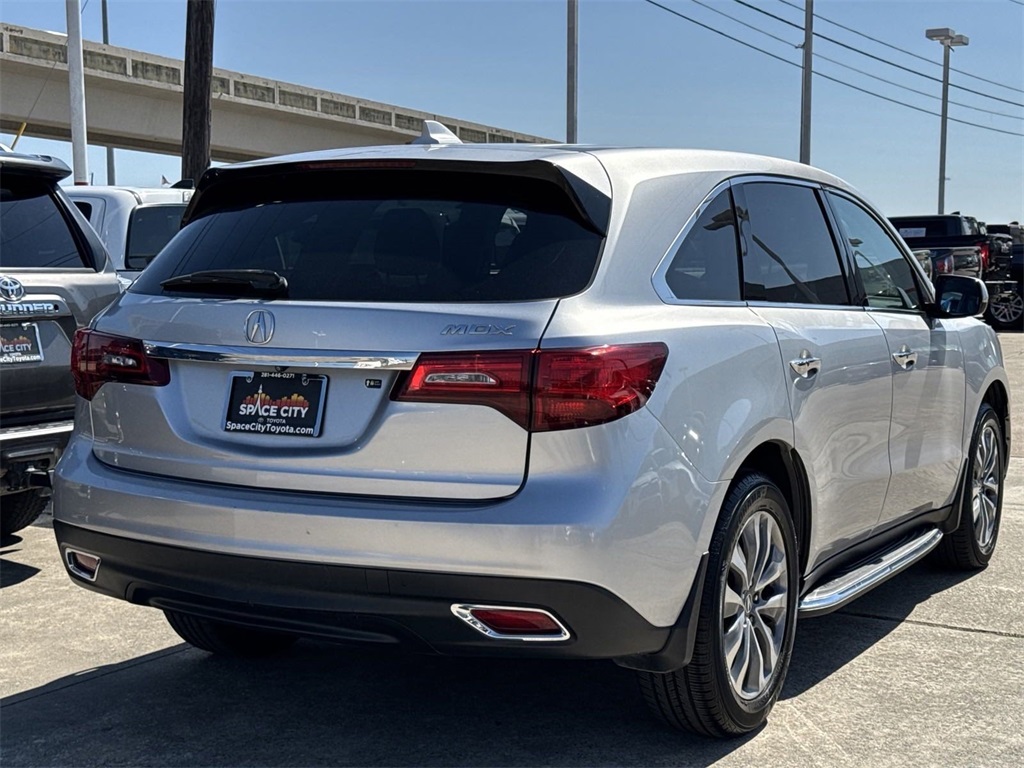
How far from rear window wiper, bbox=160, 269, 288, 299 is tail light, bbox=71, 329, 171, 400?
23 centimetres

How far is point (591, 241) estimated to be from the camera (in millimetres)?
3639

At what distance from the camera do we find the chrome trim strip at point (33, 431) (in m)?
5.89

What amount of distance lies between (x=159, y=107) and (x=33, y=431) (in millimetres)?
35534

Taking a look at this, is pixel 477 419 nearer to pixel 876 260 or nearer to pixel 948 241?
pixel 876 260

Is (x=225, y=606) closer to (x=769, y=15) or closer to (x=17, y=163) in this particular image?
(x=17, y=163)


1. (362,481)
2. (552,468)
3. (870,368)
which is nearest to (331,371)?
(362,481)

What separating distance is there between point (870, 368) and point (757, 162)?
0.86 meters

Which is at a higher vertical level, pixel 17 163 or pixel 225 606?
pixel 17 163

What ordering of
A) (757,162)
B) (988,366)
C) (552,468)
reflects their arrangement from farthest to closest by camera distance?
(988,366) → (757,162) → (552,468)

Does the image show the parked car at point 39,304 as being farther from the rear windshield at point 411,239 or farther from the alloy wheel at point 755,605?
the alloy wheel at point 755,605

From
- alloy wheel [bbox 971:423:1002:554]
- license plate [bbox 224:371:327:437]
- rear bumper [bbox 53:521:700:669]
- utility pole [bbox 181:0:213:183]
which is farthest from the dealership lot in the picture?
utility pole [bbox 181:0:213:183]

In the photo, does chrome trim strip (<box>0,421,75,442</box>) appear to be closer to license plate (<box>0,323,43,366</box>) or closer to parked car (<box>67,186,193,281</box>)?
license plate (<box>0,323,43,366</box>)

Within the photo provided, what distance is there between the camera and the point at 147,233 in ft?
32.7

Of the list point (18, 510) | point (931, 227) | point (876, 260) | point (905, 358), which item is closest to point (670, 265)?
point (905, 358)
